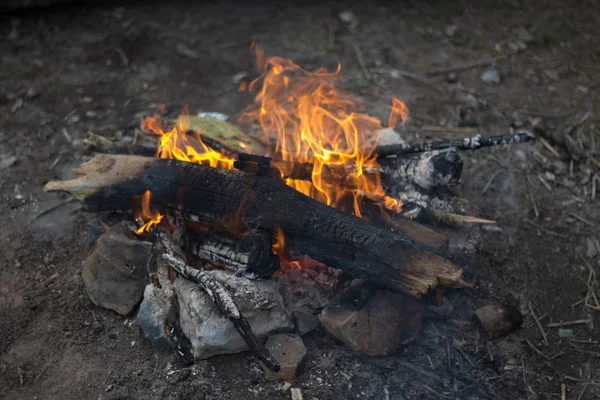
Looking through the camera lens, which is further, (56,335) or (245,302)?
(56,335)

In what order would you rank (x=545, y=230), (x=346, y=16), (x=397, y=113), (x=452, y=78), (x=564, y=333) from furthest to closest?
(x=346, y=16) < (x=452, y=78) < (x=397, y=113) < (x=545, y=230) < (x=564, y=333)

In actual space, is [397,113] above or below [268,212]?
below

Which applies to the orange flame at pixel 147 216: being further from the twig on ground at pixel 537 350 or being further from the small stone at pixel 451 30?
the small stone at pixel 451 30

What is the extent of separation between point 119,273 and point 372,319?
186 centimetres

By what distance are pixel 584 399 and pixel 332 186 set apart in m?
2.28

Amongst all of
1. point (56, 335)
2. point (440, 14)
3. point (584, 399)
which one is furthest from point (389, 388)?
point (440, 14)

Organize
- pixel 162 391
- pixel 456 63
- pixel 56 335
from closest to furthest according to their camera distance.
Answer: pixel 162 391, pixel 56 335, pixel 456 63

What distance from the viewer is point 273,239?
12.8 feet

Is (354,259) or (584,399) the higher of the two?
(354,259)

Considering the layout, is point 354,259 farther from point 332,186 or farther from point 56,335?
point 56,335

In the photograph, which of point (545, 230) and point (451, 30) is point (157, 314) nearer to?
point (545, 230)

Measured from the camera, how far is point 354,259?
370cm

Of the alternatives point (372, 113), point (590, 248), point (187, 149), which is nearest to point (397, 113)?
point (372, 113)

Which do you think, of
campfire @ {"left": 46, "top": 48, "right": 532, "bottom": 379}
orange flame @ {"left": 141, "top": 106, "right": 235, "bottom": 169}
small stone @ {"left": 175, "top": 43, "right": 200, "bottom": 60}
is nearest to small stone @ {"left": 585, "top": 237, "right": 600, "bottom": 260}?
campfire @ {"left": 46, "top": 48, "right": 532, "bottom": 379}
